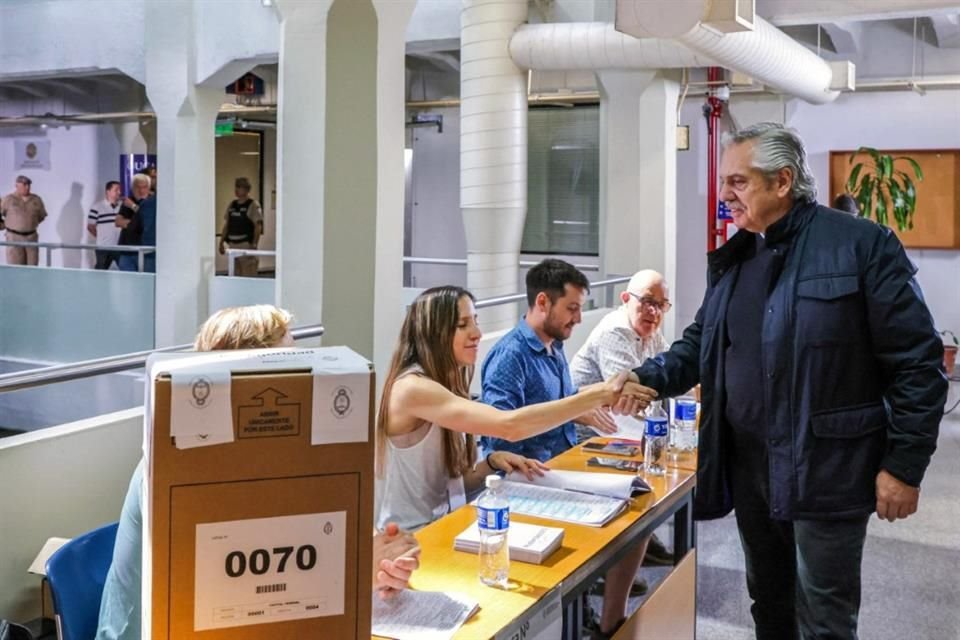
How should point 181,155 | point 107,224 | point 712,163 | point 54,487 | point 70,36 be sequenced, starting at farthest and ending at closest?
point 107,224, point 712,163, point 70,36, point 181,155, point 54,487

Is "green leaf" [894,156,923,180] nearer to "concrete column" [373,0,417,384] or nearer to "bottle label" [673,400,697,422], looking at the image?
"concrete column" [373,0,417,384]

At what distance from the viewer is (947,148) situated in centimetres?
941

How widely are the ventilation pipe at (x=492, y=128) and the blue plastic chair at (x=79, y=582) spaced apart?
179 inches

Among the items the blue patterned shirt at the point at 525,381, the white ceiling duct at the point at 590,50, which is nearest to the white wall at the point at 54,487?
the blue patterned shirt at the point at 525,381

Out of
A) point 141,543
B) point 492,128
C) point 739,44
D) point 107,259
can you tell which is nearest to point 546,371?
point 141,543

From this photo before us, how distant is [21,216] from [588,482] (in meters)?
9.37

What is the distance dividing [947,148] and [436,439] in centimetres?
823

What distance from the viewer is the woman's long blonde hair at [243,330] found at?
2.04 m

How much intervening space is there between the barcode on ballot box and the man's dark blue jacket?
128 cm

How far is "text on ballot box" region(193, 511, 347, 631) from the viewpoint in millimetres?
1299

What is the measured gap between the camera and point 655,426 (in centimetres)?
296

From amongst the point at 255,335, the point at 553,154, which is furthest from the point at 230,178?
the point at 255,335

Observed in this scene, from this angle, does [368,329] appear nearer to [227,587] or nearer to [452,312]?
[452,312]

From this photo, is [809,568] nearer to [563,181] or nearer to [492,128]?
[492,128]
